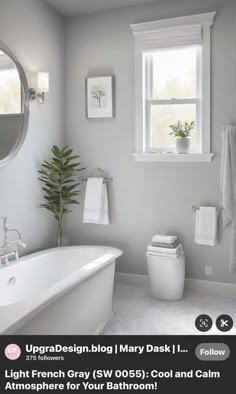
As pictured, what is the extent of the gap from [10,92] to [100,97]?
104 cm

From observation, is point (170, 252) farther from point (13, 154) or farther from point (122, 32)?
point (122, 32)

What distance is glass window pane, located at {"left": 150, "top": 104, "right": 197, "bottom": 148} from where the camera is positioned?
3.57m

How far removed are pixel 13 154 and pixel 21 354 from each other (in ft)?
6.56

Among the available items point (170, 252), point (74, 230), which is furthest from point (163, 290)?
point (74, 230)

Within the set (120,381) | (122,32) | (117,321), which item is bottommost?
(117,321)

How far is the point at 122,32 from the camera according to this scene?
3.67 meters

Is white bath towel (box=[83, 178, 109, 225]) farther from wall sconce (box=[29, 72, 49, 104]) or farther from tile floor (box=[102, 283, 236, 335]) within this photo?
wall sconce (box=[29, 72, 49, 104])

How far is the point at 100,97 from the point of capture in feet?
12.4

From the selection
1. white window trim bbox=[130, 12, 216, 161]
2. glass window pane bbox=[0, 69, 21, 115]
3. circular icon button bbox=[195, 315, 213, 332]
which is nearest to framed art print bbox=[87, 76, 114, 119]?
white window trim bbox=[130, 12, 216, 161]

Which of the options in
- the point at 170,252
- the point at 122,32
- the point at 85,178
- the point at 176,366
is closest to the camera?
the point at 176,366

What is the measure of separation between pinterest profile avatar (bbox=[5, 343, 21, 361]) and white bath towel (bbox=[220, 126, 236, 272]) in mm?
2311

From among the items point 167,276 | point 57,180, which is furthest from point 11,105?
point 167,276

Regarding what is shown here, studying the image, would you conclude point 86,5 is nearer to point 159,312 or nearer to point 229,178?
point 229,178

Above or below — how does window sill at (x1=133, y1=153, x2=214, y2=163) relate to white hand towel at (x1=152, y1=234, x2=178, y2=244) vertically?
above
